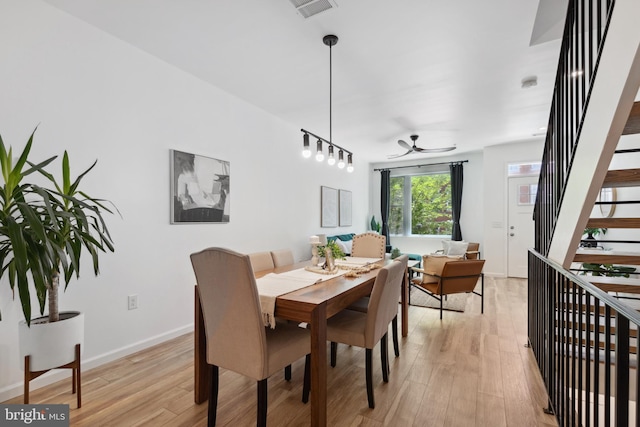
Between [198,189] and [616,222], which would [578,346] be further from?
[198,189]

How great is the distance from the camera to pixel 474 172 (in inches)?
259

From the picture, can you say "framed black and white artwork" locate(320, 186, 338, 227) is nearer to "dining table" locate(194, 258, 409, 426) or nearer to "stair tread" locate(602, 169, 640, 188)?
"dining table" locate(194, 258, 409, 426)

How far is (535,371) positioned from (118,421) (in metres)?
2.87

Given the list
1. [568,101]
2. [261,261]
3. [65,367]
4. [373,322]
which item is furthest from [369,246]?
[65,367]

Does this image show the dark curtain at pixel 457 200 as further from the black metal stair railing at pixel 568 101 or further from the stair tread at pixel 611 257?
the stair tread at pixel 611 257

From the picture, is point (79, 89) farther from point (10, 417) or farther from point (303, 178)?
point (303, 178)

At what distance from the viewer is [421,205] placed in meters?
7.29

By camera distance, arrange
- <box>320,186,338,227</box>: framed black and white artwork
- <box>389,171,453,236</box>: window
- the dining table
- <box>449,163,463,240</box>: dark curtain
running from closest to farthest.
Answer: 1. the dining table
2. <box>320,186,338,227</box>: framed black and white artwork
3. <box>449,163,463,240</box>: dark curtain
4. <box>389,171,453,236</box>: window

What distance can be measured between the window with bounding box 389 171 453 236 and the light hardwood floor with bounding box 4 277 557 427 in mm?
4352

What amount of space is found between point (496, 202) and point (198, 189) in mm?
5467

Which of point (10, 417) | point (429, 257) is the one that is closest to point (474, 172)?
point (429, 257)

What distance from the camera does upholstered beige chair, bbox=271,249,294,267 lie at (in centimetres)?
287

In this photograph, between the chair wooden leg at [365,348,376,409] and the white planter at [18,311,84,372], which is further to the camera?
the chair wooden leg at [365,348,376,409]

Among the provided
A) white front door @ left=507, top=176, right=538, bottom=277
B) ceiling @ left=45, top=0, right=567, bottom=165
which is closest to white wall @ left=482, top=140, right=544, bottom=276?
white front door @ left=507, top=176, right=538, bottom=277
